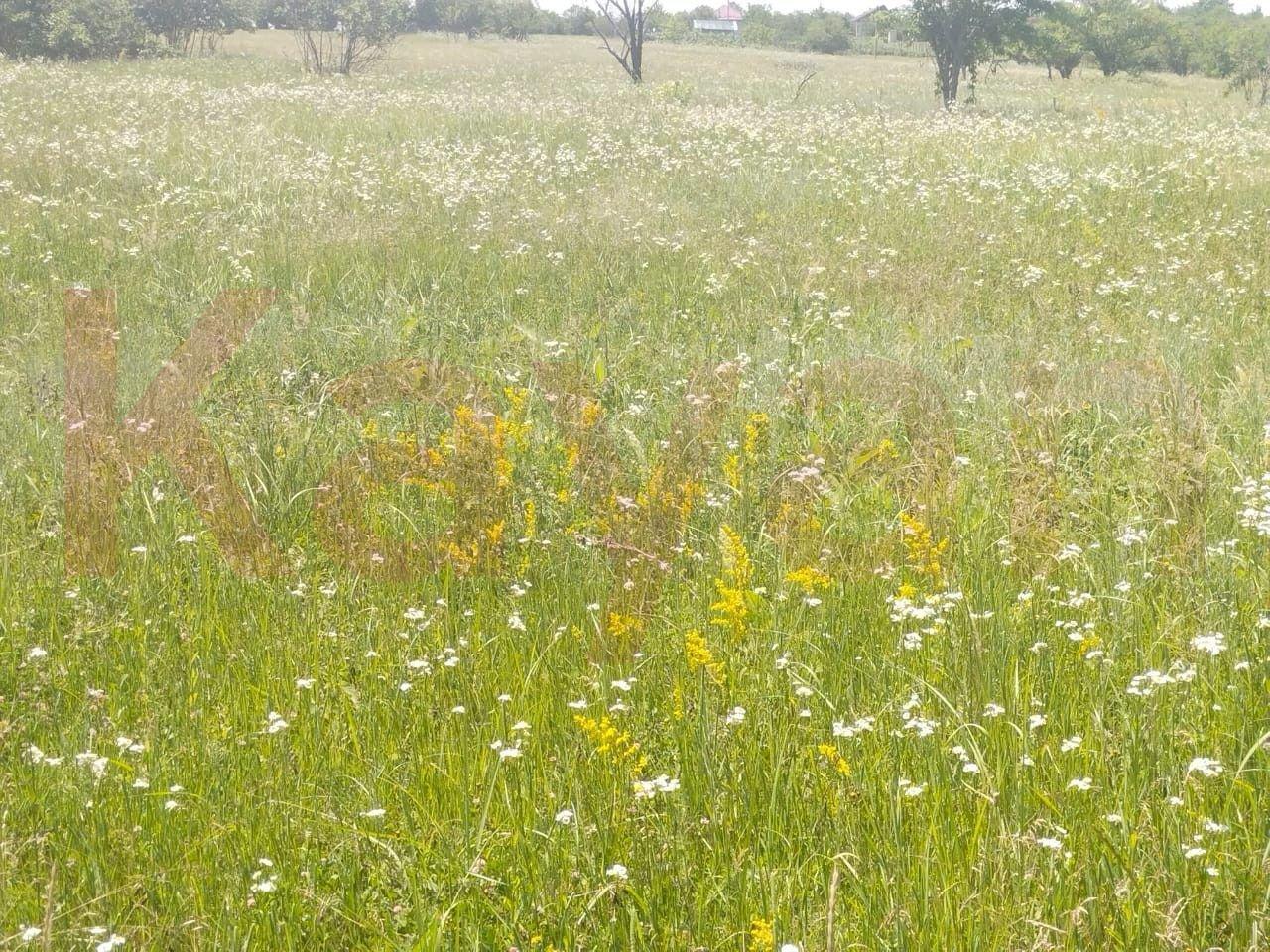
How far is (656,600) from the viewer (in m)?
3.64

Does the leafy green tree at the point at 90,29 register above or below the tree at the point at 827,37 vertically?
below

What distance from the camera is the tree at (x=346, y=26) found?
89.8 feet

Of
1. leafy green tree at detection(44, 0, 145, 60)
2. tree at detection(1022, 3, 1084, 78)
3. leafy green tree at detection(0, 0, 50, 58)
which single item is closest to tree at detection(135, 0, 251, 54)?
leafy green tree at detection(44, 0, 145, 60)

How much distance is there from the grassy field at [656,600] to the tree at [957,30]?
1537 cm

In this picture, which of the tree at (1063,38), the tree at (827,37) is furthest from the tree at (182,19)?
the tree at (827,37)

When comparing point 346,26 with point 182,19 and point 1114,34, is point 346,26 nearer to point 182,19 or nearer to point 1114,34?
point 182,19

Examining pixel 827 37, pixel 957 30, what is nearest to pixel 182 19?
pixel 957 30

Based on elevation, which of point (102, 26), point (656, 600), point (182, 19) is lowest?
point (656, 600)

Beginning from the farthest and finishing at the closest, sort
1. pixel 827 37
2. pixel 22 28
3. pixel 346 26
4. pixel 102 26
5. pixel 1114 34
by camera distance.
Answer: pixel 827 37 < pixel 1114 34 < pixel 102 26 < pixel 346 26 < pixel 22 28

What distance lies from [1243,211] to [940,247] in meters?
2.98

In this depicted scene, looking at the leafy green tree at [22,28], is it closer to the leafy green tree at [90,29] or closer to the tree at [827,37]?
the leafy green tree at [90,29]

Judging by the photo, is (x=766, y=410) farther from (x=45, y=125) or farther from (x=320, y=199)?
(x=45, y=125)

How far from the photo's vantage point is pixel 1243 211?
9.67 meters

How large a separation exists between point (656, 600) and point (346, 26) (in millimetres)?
Result: 28366
